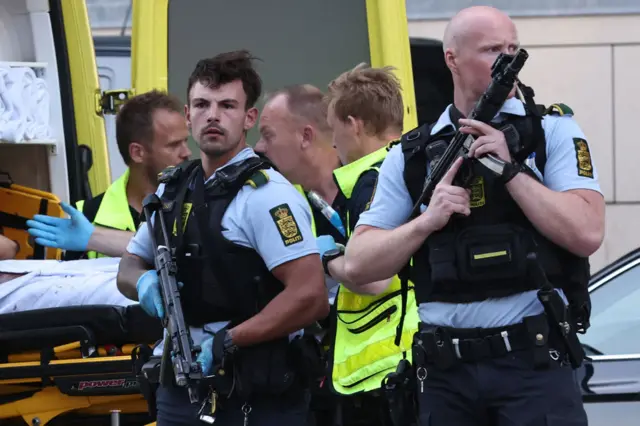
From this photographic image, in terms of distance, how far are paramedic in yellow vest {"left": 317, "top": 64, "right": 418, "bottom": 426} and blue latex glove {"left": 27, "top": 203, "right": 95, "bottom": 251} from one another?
112 cm

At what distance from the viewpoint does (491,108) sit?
3512 millimetres

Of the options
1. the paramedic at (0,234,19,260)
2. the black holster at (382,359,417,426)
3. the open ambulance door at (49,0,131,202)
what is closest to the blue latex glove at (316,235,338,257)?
the black holster at (382,359,417,426)

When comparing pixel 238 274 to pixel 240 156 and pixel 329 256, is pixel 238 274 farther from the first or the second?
pixel 329 256

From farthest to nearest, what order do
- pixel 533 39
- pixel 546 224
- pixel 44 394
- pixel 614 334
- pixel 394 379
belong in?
pixel 533 39, pixel 614 334, pixel 44 394, pixel 394 379, pixel 546 224

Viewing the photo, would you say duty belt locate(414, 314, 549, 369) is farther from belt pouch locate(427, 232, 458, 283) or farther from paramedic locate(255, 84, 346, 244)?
paramedic locate(255, 84, 346, 244)

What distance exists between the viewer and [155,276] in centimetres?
419

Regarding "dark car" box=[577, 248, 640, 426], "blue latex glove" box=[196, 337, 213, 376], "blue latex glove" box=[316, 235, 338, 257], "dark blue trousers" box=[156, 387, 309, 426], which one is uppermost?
"blue latex glove" box=[316, 235, 338, 257]

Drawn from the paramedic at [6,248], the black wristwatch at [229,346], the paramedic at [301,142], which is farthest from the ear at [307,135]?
the black wristwatch at [229,346]

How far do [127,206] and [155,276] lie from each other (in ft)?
4.38

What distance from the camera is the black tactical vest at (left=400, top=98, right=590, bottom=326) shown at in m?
3.54

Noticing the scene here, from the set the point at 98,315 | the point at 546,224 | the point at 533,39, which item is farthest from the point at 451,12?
the point at 546,224

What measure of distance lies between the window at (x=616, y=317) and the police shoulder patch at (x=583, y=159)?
1.79 metres

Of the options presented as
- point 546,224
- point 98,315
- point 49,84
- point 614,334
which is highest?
point 49,84

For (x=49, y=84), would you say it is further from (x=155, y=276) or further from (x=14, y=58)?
(x=155, y=276)
